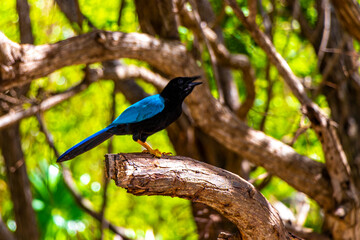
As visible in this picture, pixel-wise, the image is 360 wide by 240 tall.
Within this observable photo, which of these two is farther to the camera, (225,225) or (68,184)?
(68,184)

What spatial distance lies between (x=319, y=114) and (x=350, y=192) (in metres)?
0.96

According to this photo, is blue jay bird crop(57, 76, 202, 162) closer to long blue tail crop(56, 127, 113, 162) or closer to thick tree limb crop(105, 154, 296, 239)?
long blue tail crop(56, 127, 113, 162)

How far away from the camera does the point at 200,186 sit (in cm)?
306

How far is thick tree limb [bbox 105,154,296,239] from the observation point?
2.80 metres

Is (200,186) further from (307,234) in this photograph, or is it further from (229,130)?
(307,234)

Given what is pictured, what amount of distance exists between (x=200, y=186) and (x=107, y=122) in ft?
14.5

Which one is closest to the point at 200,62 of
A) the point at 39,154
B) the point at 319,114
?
the point at 319,114

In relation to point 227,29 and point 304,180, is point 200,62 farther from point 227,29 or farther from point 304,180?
point 304,180

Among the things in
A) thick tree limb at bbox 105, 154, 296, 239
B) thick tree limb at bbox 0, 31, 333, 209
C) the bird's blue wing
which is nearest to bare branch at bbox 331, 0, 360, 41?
thick tree limb at bbox 0, 31, 333, 209

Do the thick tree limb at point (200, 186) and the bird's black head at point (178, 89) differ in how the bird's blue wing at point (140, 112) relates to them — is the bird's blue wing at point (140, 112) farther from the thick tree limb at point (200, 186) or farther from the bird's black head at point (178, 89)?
the thick tree limb at point (200, 186)

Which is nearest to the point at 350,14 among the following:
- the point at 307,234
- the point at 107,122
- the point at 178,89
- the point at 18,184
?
the point at 178,89

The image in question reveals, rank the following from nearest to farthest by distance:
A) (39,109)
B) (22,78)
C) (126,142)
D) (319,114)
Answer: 1. (22,78)
2. (319,114)
3. (39,109)
4. (126,142)

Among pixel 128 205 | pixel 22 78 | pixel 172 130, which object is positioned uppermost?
pixel 22 78

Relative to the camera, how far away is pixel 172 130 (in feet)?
21.2
